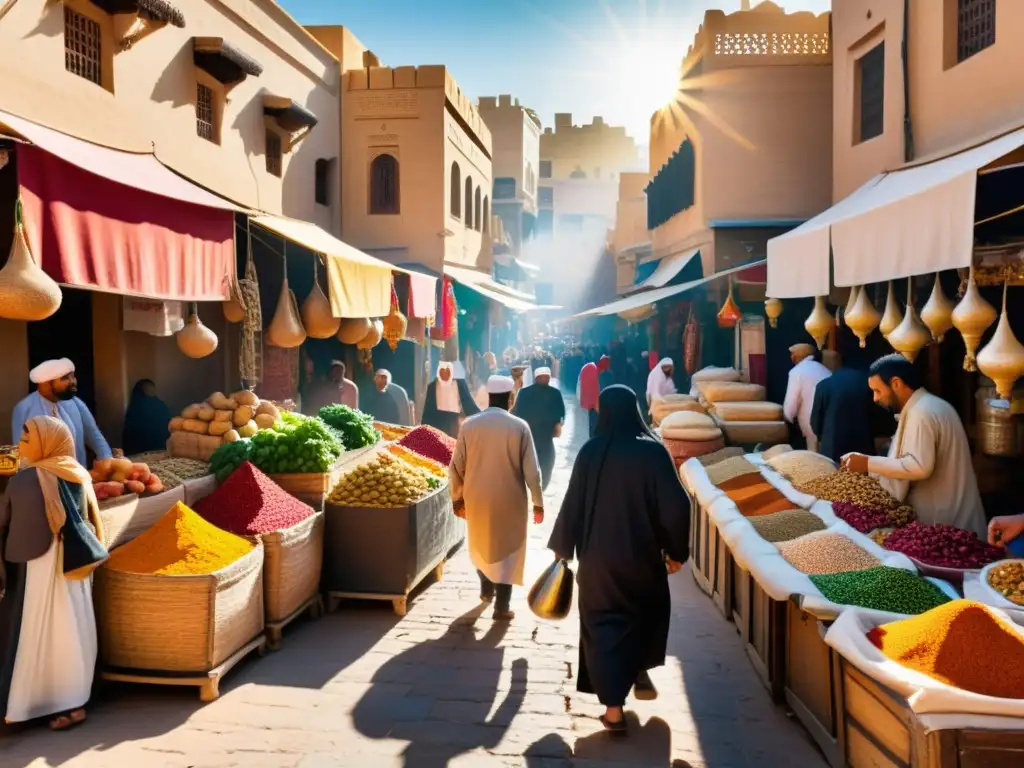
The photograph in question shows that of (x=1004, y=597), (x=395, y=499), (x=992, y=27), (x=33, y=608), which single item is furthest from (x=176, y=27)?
(x=1004, y=597)

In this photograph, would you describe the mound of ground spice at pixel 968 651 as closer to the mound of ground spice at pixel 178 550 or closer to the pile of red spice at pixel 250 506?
the mound of ground spice at pixel 178 550

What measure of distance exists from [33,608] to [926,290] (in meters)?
6.16

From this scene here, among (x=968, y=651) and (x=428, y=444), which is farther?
(x=428, y=444)

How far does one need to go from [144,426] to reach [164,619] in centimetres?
383

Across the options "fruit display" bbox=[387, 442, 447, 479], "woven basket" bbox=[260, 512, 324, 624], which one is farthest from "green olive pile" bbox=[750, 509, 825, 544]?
"fruit display" bbox=[387, 442, 447, 479]

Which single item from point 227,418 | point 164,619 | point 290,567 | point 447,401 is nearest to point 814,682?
point 290,567

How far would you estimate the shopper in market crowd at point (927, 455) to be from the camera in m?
4.28

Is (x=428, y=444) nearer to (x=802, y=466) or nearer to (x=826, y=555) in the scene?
(x=802, y=466)

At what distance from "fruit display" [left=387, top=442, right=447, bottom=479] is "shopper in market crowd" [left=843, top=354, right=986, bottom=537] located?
3.39m

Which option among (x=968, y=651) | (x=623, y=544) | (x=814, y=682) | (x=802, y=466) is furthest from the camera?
(x=802, y=466)

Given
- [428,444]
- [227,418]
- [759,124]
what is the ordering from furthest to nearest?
[759,124] → [428,444] → [227,418]

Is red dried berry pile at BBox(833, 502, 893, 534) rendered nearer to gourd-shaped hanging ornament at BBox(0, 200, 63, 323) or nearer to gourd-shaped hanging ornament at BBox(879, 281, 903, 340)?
gourd-shaped hanging ornament at BBox(879, 281, 903, 340)

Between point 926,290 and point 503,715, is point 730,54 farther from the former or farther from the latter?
point 503,715

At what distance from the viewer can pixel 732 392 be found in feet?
28.4
